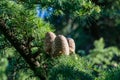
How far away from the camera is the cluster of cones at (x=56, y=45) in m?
2.16

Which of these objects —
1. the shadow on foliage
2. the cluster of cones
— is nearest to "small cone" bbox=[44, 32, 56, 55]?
the cluster of cones

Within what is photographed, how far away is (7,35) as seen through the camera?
2.24m

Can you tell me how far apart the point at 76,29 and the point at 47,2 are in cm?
764

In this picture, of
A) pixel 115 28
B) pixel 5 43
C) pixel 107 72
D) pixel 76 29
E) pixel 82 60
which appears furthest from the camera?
pixel 115 28

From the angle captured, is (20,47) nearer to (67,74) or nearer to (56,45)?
(56,45)

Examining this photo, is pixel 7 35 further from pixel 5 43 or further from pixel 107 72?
pixel 107 72

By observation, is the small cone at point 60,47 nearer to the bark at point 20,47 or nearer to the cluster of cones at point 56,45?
the cluster of cones at point 56,45

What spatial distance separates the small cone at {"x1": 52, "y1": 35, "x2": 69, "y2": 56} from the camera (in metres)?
2.15

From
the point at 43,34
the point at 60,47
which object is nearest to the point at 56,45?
the point at 60,47

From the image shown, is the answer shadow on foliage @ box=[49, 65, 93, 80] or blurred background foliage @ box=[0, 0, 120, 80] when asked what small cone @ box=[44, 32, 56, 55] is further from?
shadow on foliage @ box=[49, 65, 93, 80]

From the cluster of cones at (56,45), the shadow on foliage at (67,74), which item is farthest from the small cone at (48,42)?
the shadow on foliage at (67,74)

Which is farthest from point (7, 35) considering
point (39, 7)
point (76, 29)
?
point (76, 29)

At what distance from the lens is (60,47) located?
84.6 inches

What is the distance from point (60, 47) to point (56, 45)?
27 millimetres
